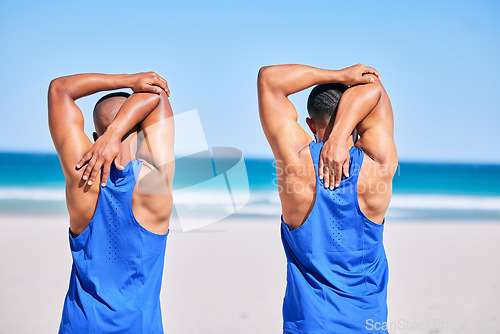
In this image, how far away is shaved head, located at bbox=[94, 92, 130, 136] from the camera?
2.33 meters

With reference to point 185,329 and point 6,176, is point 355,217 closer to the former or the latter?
point 185,329

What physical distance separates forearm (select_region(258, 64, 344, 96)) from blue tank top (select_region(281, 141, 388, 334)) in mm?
298

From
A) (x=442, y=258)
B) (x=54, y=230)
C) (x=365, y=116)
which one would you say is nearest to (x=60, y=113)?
(x=365, y=116)

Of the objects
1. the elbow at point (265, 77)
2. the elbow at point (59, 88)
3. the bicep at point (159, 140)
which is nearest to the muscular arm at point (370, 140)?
the elbow at point (265, 77)

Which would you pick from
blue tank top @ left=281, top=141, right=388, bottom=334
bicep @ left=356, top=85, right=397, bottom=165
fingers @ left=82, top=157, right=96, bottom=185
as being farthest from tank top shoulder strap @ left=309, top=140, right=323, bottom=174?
fingers @ left=82, top=157, right=96, bottom=185

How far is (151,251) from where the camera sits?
7.57 ft

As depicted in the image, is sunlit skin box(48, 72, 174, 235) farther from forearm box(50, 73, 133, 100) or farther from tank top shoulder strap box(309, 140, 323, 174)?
tank top shoulder strap box(309, 140, 323, 174)

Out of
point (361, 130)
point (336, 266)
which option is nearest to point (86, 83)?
point (361, 130)

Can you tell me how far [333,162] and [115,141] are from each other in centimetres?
100

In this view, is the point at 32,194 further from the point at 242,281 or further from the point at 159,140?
the point at 159,140

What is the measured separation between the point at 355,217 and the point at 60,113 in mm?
1478

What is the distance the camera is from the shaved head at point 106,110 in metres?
2.33

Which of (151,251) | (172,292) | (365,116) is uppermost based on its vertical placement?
(365,116)

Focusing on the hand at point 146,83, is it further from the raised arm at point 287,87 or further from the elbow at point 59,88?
the raised arm at point 287,87
